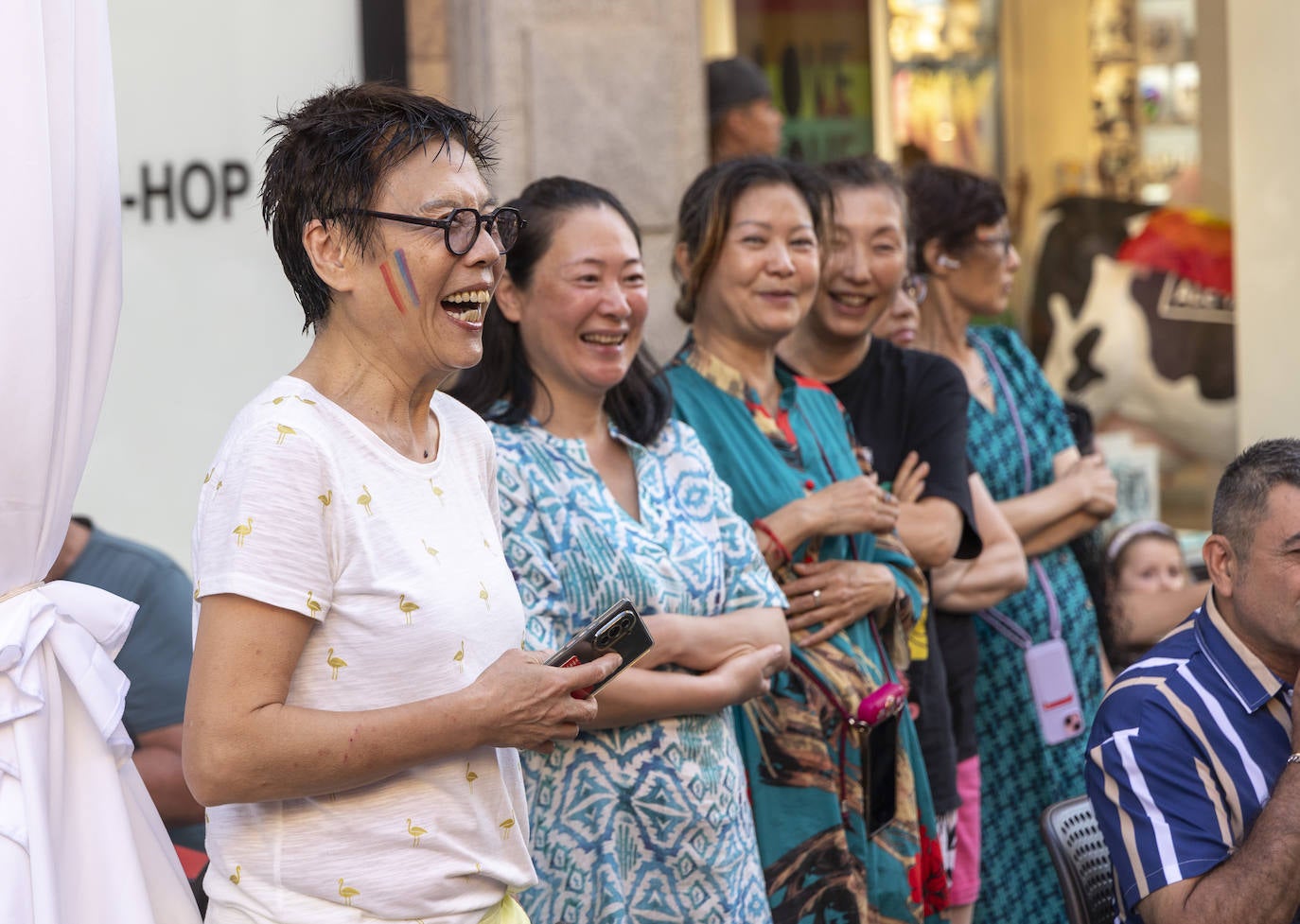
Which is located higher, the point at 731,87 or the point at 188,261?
the point at 731,87

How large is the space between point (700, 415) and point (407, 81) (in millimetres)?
1839

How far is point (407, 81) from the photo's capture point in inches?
190

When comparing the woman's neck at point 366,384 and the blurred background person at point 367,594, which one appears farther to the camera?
the woman's neck at point 366,384

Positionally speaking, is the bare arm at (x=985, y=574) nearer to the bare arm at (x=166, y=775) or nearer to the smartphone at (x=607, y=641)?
the smartphone at (x=607, y=641)

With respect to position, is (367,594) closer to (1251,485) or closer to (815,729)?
(815,729)

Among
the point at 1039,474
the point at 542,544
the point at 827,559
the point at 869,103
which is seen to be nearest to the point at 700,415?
the point at 827,559

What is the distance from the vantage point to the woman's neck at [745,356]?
3730mm

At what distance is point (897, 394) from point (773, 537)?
802mm

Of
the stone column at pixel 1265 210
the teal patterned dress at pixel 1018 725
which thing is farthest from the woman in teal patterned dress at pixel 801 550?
the stone column at pixel 1265 210

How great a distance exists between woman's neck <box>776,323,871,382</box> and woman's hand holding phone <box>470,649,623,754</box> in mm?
2018

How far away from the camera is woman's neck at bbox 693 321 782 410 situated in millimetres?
3730

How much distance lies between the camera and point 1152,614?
5457mm

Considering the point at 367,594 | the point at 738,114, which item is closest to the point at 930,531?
the point at 367,594

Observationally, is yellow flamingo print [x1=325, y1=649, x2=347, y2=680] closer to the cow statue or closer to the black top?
the black top
